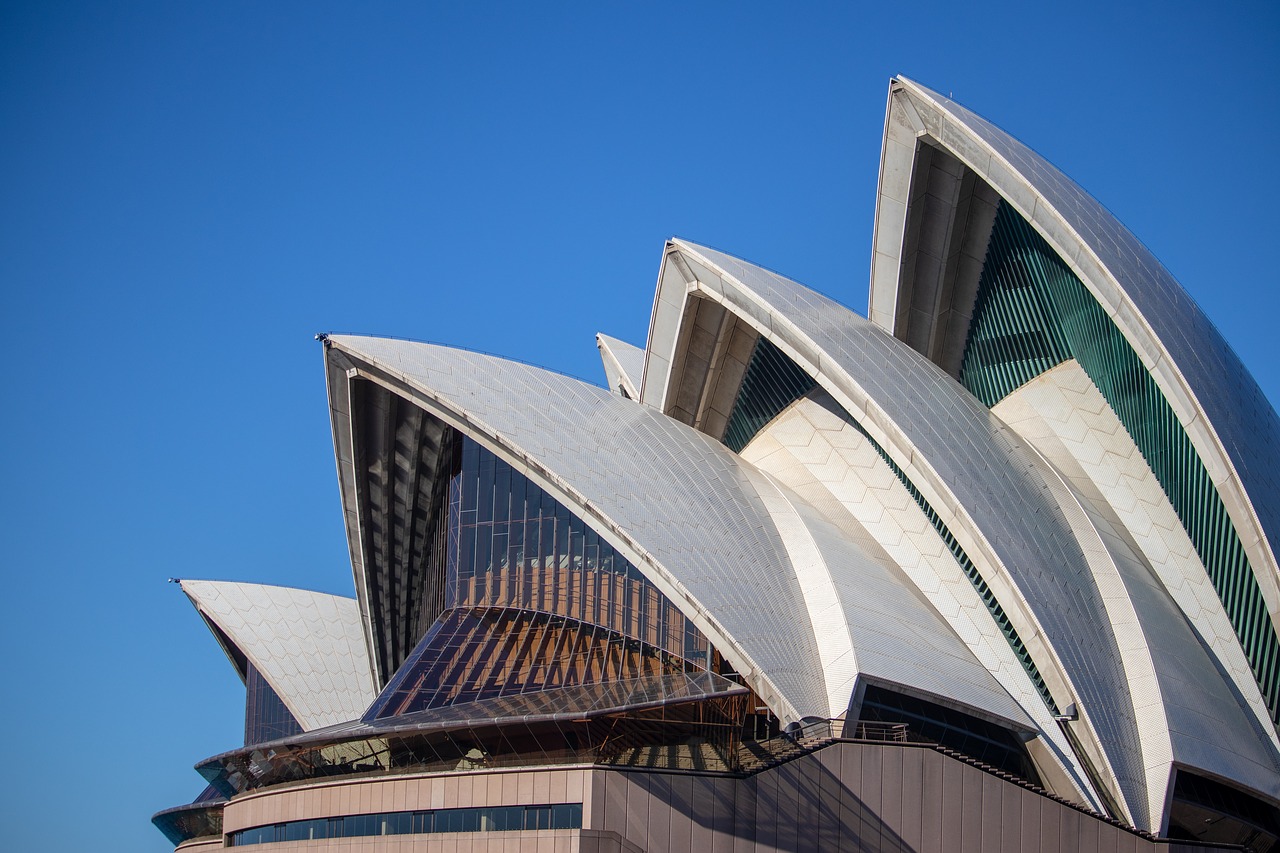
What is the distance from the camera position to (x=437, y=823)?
100ft

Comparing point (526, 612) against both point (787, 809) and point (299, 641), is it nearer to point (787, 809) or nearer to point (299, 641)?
point (787, 809)

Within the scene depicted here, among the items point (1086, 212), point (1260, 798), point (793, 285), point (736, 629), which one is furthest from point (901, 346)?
point (1260, 798)

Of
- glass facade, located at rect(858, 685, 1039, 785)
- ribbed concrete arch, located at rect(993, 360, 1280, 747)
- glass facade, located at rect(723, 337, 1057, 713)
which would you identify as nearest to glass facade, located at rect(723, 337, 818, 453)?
glass facade, located at rect(723, 337, 1057, 713)

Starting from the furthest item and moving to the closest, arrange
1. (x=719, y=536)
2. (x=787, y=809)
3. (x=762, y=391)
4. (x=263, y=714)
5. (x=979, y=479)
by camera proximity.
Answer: (x=263, y=714), (x=762, y=391), (x=719, y=536), (x=979, y=479), (x=787, y=809)

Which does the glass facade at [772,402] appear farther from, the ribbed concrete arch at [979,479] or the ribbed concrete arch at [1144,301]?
the ribbed concrete arch at [1144,301]

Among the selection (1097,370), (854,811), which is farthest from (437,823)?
(1097,370)

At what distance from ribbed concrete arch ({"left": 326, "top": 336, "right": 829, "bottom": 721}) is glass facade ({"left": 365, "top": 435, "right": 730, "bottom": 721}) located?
0.97m

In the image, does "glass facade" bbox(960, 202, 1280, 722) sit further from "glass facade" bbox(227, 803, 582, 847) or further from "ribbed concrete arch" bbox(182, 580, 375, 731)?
Answer: "ribbed concrete arch" bbox(182, 580, 375, 731)

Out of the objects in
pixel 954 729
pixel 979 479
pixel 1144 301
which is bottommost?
pixel 954 729

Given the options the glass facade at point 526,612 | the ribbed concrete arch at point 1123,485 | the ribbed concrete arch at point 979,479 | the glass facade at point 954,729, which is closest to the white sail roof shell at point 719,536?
the glass facade at point 954,729

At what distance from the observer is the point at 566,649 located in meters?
36.3

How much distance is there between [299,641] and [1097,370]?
1097 inches

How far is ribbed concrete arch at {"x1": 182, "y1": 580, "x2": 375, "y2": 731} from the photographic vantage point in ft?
163

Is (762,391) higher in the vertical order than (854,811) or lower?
higher
